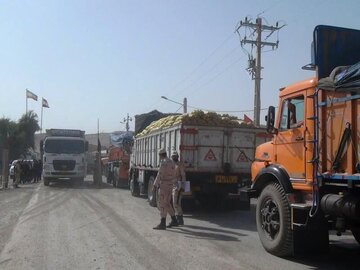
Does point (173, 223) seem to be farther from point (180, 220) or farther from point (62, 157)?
point (62, 157)

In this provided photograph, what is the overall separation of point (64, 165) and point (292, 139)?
811 inches

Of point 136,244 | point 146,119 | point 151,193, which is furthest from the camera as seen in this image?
point 146,119

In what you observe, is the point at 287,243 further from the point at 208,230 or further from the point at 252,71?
the point at 252,71

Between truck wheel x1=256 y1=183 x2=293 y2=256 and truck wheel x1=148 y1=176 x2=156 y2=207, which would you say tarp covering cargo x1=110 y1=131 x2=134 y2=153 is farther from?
truck wheel x1=256 y1=183 x2=293 y2=256

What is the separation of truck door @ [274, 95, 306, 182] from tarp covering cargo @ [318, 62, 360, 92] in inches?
34.6

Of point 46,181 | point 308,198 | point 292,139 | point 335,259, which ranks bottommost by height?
point 335,259

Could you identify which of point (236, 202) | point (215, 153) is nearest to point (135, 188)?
point (236, 202)

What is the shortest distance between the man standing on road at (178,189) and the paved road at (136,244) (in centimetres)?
35

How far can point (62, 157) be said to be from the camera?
2664 centimetres

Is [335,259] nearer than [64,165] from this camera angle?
Yes

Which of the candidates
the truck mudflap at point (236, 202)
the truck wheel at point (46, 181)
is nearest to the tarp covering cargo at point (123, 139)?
the truck wheel at point (46, 181)

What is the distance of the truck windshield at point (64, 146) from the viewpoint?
1060 inches

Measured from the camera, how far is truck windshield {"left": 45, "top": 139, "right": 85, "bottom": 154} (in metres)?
26.9

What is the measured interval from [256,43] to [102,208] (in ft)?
75.2
